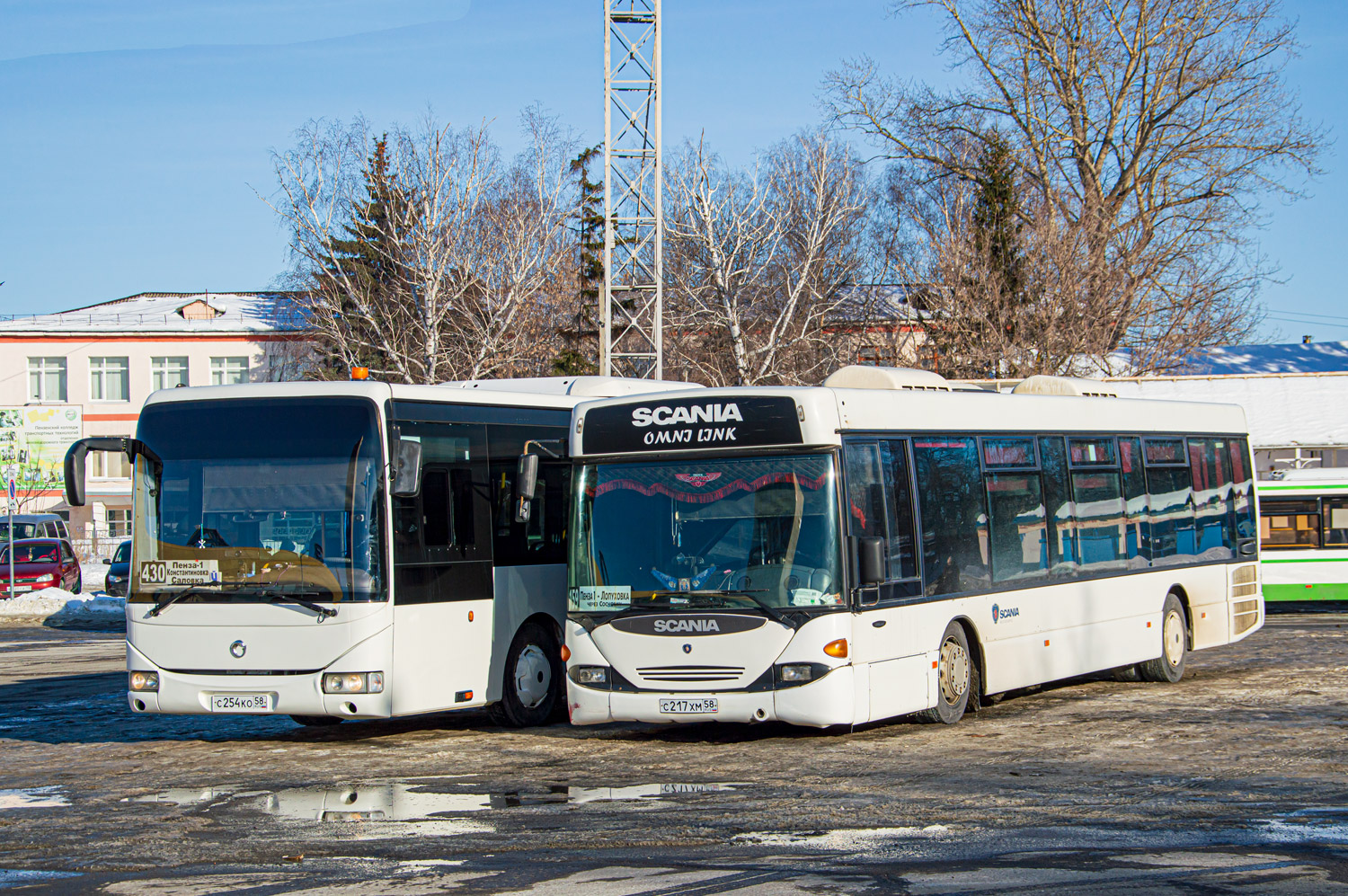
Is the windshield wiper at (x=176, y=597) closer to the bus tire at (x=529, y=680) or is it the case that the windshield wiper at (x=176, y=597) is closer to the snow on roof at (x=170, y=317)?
the bus tire at (x=529, y=680)

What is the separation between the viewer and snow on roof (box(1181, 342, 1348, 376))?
52031 mm

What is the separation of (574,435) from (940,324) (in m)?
28.1

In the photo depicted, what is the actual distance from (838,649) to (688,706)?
4.02 ft

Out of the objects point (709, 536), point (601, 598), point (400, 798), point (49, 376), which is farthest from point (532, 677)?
point (49, 376)

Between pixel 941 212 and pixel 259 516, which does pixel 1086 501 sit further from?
pixel 941 212

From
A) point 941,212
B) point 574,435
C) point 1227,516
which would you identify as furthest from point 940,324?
point 574,435

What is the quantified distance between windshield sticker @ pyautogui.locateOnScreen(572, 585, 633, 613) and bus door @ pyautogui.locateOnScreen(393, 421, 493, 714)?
1134 millimetres

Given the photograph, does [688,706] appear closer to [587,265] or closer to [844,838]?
[844,838]

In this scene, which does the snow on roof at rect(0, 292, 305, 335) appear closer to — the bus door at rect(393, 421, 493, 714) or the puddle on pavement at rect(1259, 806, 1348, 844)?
the bus door at rect(393, 421, 493, 714)

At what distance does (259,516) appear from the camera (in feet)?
37.2

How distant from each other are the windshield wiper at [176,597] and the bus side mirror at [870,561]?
4.91 metres

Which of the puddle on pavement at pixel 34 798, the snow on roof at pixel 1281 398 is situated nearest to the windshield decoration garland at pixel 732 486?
the puddle on pavement at pixel 34 798

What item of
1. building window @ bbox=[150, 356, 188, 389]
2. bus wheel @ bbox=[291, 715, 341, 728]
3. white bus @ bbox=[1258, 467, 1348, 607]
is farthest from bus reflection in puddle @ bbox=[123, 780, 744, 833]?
building window @ bbox=[150, 356, 188, 389]

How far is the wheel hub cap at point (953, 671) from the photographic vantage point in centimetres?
1225
